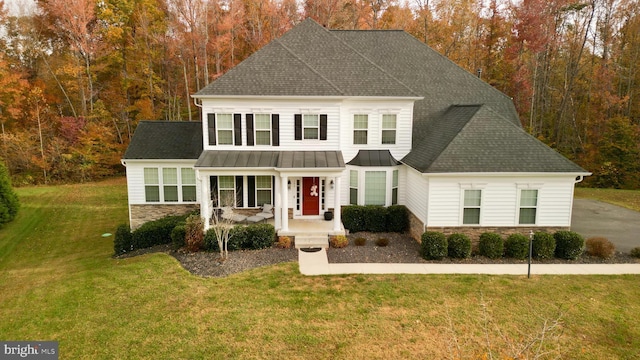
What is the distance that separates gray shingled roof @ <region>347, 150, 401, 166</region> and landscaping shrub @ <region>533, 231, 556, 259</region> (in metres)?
6.63

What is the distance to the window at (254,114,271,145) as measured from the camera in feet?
54.4

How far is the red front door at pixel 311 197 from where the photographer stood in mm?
17156

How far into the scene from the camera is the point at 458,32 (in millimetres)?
34188

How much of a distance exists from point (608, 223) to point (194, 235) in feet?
65.0

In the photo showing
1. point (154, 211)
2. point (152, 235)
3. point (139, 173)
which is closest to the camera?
point (152, 235)

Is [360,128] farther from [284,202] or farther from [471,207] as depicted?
[471,207]

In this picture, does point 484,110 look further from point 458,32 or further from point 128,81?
point 128,81

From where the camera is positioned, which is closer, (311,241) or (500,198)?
(500,198)

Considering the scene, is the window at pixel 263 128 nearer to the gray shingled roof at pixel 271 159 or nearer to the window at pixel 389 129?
the gray shingled roof at pixel 271 159

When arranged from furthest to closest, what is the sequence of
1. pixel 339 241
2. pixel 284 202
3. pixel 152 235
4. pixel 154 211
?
pixel 154 211
pixel 152 235
pixel 284 202
pixel 339 241

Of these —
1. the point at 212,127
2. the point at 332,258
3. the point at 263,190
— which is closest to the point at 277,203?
the point at 263,190

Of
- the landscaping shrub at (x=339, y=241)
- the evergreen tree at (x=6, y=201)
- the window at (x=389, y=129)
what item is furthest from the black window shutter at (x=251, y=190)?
the evergreen tree at (x=6, y=201)

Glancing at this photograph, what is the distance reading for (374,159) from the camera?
1739 cm

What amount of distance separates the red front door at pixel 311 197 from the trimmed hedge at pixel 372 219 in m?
1.45
